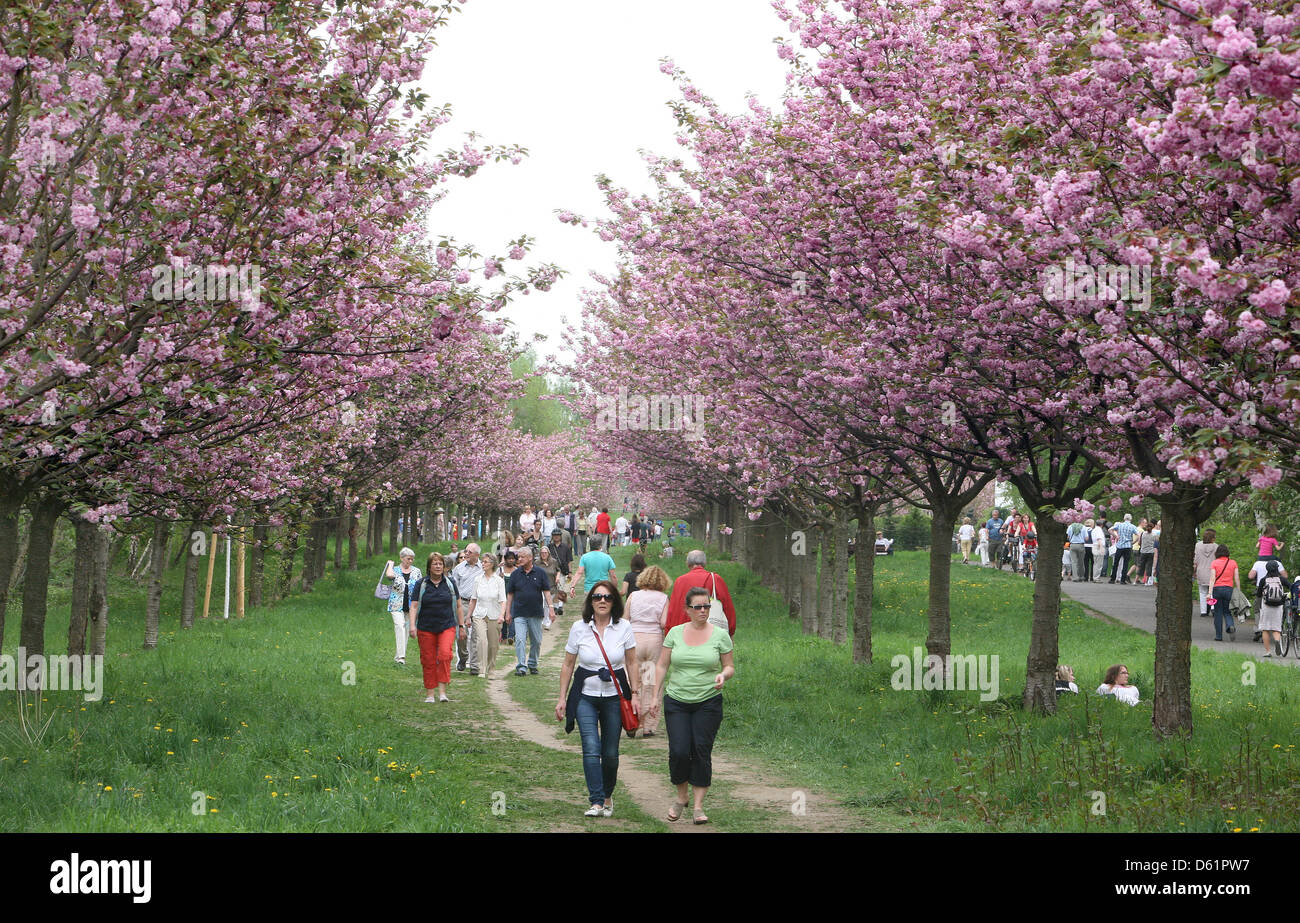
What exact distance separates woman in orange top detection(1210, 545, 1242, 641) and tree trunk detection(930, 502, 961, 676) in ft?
32.9

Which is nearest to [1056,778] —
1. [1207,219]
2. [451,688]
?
[1207,219]

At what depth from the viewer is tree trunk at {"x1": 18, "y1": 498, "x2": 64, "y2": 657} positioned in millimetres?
14500

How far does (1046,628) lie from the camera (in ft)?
47.0

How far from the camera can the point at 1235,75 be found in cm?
597

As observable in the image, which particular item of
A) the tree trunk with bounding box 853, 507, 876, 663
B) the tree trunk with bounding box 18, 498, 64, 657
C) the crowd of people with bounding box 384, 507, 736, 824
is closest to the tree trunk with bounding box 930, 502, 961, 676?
the tree trunk with bounding box 853, 507, 876, 663

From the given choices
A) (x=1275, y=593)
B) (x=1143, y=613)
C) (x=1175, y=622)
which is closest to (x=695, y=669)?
(x=1175, y=622)

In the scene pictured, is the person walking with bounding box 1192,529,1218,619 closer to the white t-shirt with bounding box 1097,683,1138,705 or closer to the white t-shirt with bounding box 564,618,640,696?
the white t-shirt with bounding box 1097,683,1138,705

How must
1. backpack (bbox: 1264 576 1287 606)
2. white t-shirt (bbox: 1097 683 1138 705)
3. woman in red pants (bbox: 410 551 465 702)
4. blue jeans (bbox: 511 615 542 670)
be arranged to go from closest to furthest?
white t-shirt (bbox: 1097 683 1138 705) < woman in red pants (bbox: 410 551 465 702) < blue jeans (bbox: 511 615 542 670) < backpack (bbox: 1264 576 1287 606)

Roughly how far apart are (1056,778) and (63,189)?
8.75 metres

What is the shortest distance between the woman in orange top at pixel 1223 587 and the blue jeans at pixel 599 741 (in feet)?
60.0

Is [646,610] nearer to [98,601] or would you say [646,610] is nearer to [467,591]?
[467,591]

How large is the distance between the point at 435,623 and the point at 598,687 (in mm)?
6671

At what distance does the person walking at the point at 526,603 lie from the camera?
19609mm
